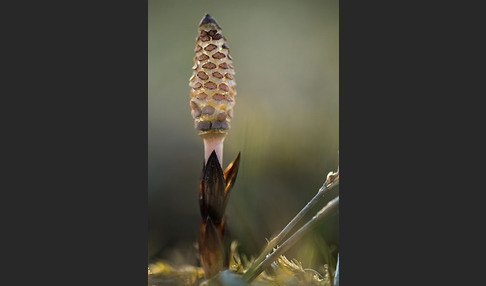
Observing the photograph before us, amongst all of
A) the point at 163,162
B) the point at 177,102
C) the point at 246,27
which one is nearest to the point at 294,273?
the point at 163,162

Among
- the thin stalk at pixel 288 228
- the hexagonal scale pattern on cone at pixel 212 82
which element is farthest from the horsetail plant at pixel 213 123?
the thin stalk at pixel 288 228

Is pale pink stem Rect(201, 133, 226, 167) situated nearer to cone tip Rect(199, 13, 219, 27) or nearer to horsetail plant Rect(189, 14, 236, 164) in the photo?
horsetail plant Rect(189, 14, 236, 164)

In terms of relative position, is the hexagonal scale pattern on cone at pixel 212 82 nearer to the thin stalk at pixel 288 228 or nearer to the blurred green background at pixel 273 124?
the blurred green background at pixel 273 124

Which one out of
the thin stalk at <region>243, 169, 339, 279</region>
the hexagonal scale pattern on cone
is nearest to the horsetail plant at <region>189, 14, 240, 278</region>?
the hexagonal scale pattern on cone

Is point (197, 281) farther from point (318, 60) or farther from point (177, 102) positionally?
point (318, 60)

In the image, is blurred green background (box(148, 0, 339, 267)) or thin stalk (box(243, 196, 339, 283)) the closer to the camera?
thin stalk (box(243, 196, 339, 283))

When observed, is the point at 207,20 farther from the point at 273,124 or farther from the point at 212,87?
the point at 273,124
